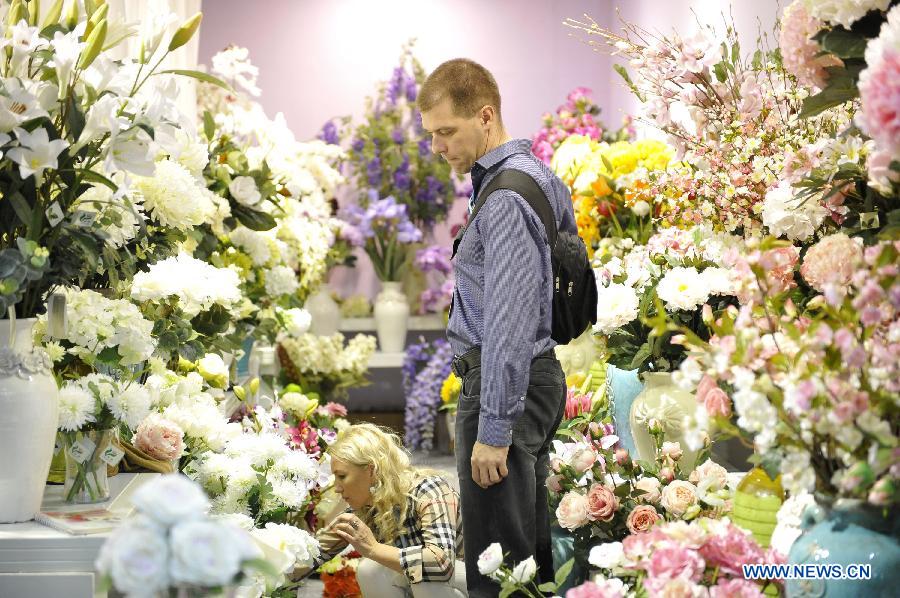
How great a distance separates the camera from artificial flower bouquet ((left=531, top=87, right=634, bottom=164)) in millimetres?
4406

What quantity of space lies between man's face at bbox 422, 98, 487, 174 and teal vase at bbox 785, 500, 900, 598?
1.20m

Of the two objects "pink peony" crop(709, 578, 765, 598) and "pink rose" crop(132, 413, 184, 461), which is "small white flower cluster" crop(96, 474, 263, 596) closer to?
"pink peony" crop(709, 578, 765, 598)

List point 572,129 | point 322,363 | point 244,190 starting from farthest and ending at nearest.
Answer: point 322,363 → point 572,129 → point 244,190

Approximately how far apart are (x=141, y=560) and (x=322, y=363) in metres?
4.08

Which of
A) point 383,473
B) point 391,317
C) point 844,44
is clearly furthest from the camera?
point 391,317

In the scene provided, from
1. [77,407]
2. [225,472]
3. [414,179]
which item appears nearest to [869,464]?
[77,407]

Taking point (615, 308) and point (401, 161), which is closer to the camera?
point (615, 308)

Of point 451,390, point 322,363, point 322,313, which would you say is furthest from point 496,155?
point 322,313

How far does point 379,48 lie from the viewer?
20.1ft

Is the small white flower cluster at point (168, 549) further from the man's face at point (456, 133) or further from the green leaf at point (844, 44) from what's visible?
the man's face at point (456, 133)

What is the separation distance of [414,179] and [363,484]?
3180 mm

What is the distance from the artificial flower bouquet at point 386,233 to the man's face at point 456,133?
338cm

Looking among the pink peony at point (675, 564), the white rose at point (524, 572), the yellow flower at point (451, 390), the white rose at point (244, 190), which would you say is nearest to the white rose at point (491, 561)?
the white rose at point (524, 572)

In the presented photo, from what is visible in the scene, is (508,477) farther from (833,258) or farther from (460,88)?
(833,258)
